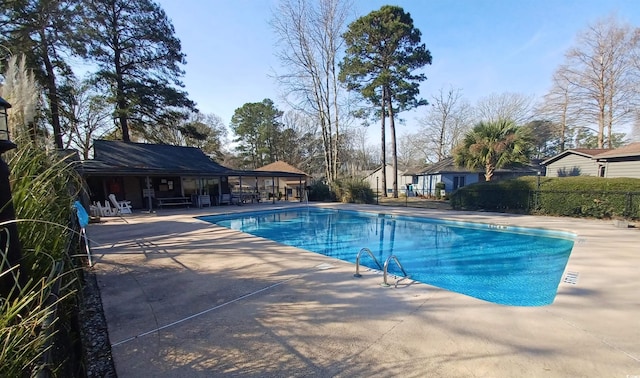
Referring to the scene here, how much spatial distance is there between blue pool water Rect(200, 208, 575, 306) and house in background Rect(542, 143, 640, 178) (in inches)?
321

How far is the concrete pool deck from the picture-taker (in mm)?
2217

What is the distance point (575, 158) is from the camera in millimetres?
16359

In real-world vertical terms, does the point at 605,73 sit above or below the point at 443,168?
above

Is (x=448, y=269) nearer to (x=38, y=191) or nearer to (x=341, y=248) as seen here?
(x=341, y=248)

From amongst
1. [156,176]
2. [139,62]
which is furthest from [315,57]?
[156,176]

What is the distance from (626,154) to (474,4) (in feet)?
31.0

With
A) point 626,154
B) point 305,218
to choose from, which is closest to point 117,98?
point 305,218

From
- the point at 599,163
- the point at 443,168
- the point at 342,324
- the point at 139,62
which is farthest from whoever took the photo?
the point at 443,168

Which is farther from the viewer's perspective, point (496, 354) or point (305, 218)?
point (305, 218)

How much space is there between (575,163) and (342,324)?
808 inches

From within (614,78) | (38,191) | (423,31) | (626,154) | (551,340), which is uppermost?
(423,31)

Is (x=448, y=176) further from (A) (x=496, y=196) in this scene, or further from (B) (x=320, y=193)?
(B) (x=320, y=193)

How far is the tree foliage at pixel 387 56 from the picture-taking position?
17.3 metres

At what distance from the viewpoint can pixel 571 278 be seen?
14.1ft
